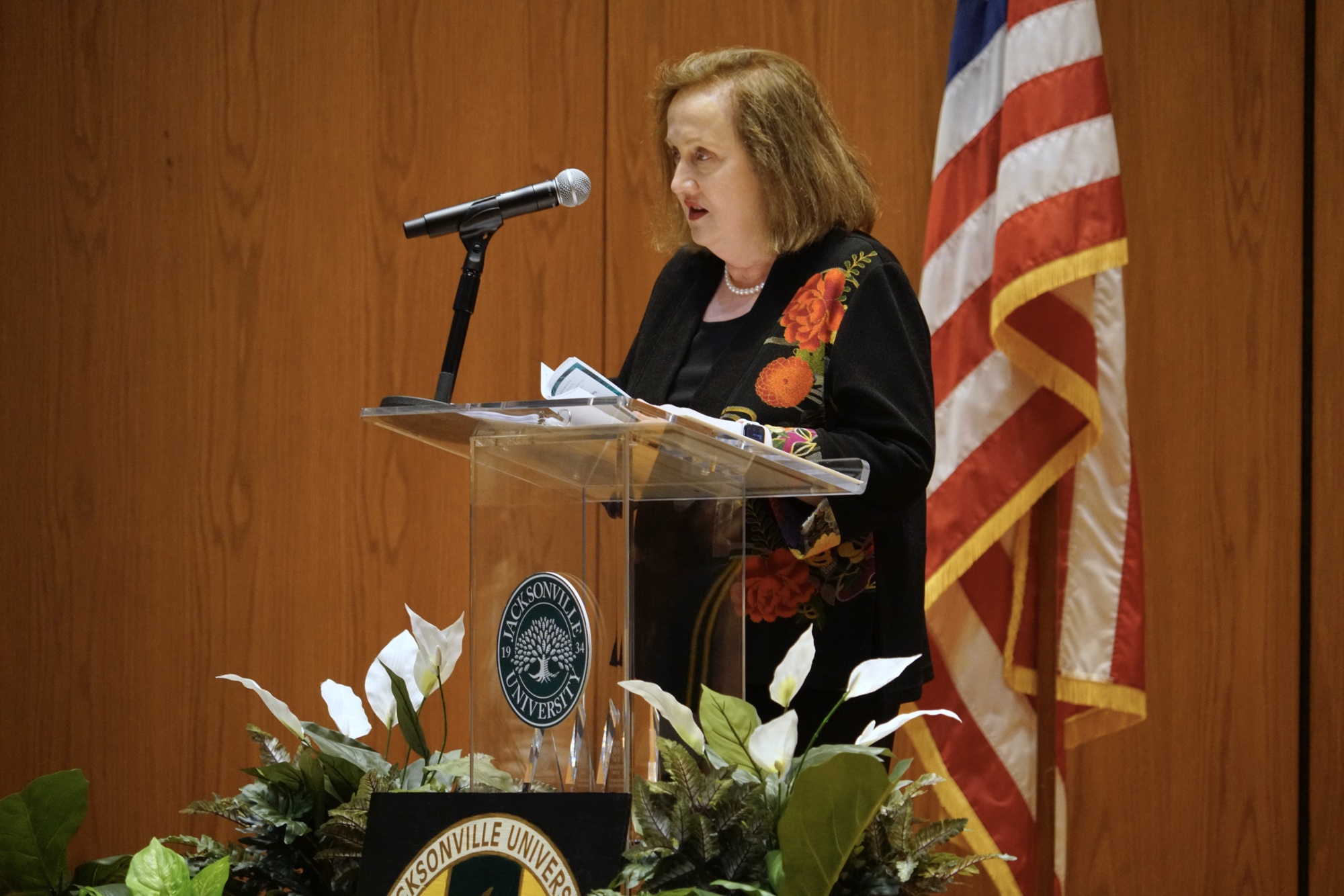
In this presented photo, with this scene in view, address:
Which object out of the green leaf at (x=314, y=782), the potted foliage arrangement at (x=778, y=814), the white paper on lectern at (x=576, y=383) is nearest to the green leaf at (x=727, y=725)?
the potted foliage arrangement at (x=778, y=814)

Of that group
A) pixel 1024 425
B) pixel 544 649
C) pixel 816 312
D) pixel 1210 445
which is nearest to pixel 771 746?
pixel 544 649

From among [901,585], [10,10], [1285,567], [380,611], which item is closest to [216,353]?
[380,611]

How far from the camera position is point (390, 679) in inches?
48.0

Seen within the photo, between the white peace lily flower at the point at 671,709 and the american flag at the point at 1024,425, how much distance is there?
1602 mm

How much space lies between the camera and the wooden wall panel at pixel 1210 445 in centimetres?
281

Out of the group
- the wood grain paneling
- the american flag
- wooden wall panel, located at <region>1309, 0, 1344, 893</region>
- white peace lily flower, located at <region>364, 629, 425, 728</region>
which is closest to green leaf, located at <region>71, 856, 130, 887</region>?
white peace lily flower, located at <region>364, 629, 425, 728</region>

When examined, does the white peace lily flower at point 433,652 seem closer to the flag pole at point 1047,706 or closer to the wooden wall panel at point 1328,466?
the flag pole at point 1047,706

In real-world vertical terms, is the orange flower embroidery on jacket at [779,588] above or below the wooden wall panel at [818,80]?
below

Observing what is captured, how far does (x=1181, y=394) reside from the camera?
2836 millimetres

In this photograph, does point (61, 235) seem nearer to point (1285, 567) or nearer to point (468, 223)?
point (468, 223)

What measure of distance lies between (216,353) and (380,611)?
2.30 feet

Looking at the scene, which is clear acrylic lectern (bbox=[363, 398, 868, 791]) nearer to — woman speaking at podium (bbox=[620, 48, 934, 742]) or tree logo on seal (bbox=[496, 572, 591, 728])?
tree logo on seal (bbox=[496, 572, 591, 728])

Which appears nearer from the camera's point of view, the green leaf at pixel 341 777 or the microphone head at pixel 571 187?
the green leaf at pixel 341 777

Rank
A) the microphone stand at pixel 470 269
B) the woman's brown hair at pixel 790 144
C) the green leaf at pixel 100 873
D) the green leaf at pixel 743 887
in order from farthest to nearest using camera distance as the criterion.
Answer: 1. the woman's brown hair at pixel 790 144
2. the microphone stand at pixel 470 269
3. the green leaf at pixel 100 873
4. the green leaf at pixel 743 887
